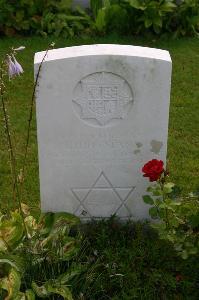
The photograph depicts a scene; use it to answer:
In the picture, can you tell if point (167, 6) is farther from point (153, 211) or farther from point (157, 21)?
point (153, 211)

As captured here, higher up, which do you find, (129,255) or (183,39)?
(183,39)

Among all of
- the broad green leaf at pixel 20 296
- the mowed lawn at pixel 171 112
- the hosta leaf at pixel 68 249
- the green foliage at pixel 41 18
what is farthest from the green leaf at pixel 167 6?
the broad green leaf at pixel 20 296

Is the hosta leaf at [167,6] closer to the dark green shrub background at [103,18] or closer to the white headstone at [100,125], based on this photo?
the dark green shrub background at [103,18]

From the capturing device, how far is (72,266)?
11.2ft

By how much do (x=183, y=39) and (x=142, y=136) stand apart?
155 inches

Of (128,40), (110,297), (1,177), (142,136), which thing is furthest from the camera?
(128,40)

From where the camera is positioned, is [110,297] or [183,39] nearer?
[110,297]

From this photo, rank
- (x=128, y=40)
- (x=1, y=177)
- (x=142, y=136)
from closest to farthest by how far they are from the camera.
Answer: (x=142, y=136)
(x=1, y=177)
(x=128, y=40)

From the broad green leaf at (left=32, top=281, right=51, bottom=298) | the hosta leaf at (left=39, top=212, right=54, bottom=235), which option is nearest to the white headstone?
the hosta leaf at (left=39, top=212, right=54, bottom=235)

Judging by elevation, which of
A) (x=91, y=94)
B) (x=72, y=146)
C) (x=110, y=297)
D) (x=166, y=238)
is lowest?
(x=110, y=297)

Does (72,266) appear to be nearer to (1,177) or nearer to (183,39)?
(1,177)

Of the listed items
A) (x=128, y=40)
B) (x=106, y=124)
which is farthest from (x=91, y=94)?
(x=128, y=40)

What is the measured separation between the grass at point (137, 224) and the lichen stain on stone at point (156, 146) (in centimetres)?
47

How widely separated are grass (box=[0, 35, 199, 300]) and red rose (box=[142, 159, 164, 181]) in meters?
0.46
